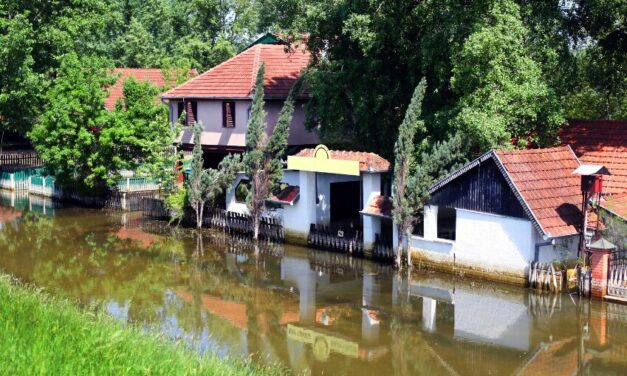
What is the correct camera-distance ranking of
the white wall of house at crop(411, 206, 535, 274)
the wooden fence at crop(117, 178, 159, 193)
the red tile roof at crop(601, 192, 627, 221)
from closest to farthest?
the red tile roof at crop(601, 192, 627, 221) < the white wall of house at crop(411, 206, 535, 274) < the wooden fence at crop(117, 178, 159, 193)

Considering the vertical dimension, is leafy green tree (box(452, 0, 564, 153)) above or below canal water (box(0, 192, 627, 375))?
above

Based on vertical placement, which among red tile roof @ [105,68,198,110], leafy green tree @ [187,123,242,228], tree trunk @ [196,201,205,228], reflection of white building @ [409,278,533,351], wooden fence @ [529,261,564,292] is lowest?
reflection of white building @ [409,278,533,351]

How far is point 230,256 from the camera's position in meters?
29.5

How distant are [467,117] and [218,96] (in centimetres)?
1595

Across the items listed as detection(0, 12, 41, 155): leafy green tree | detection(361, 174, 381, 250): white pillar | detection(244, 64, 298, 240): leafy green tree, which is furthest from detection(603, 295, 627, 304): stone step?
detection(0, 12, 41, 155): leafy green tree

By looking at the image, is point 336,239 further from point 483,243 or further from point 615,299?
point 615,299

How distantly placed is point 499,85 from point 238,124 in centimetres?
1546

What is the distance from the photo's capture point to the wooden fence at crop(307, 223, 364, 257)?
2914 centimetres

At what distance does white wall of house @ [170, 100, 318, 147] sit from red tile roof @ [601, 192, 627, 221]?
1639cm

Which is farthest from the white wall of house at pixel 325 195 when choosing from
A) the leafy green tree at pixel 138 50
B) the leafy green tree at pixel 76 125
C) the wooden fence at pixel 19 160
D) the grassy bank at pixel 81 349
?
the leafy green tree at pixel 138 50

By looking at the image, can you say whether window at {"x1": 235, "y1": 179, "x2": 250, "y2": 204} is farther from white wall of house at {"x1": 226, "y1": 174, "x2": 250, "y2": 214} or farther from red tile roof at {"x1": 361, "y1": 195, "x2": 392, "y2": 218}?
red tile roof at {"x1": 361, "y1": 195, "x2": 392, "y2": 218}

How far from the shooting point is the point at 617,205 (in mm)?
23812

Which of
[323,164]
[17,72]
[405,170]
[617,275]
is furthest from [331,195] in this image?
[17,72]

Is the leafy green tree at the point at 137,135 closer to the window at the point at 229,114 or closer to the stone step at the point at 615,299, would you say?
the window at the point at 229,114
